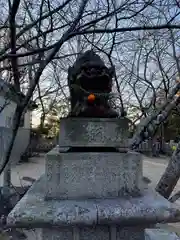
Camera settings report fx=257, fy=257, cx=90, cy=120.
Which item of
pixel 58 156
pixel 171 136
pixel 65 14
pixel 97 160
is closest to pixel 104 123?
pixel 97 160

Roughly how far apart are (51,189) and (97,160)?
1.05 feet

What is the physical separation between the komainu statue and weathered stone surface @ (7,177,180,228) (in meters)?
0.56

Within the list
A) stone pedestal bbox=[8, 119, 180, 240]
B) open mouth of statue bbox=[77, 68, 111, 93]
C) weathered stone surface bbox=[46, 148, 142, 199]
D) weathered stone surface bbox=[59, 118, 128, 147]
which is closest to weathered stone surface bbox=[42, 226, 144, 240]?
stone pedestal bbox=[8, 119, 180, 240]

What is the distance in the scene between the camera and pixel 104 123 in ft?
5.35

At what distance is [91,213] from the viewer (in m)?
1.35

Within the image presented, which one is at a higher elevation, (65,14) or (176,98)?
(65,14)

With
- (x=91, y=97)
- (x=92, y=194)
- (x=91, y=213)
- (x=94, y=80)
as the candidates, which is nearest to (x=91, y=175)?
(x=92, y=194)

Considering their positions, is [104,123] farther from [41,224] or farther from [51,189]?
[41,224]

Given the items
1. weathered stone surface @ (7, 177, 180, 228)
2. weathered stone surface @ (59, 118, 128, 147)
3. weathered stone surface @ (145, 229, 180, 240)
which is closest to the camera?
weathered stone surface @ (7, 177, 180, 228)

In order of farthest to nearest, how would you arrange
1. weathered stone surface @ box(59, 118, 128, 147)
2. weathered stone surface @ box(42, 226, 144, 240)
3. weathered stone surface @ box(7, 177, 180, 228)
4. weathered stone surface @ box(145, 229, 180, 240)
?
weathered stone surface @ box(145, 229, 180, 240)
weathered stone surface @ box(59, 118, 128, 147)
weathered stone surface @ box(42, 226, 144, 240)
weathered stone surface @ box(7, 177, 180, 228)

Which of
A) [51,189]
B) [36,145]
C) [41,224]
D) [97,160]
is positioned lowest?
[36,145]

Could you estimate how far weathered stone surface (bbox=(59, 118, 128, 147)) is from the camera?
1.61m

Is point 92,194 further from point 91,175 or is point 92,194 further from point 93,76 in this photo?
point 93,76

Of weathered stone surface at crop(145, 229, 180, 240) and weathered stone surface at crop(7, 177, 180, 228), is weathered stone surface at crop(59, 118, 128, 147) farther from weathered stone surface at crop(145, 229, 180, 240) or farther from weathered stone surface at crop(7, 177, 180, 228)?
weathered stone surface at crop(145, 229, 180, 240)
